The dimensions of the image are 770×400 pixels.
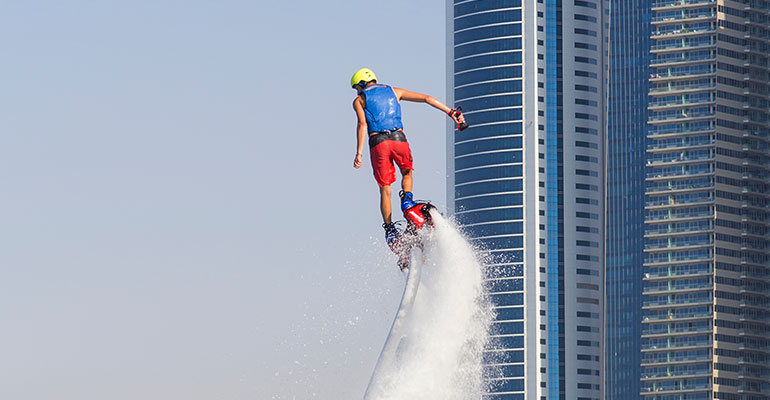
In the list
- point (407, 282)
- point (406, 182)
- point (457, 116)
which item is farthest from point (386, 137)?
point (407, 282)

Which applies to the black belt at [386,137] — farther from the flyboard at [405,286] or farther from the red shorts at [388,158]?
the flyboard at [405,286]

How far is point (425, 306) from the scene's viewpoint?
4678cm

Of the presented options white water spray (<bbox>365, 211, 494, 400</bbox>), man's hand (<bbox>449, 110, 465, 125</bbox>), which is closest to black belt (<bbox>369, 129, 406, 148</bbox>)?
man's hand (<bbox>449, 110, 465, 125</bbox>)

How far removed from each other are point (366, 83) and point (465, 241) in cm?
534

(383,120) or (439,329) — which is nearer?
(383,120)

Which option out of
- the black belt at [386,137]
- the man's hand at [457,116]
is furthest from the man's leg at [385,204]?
the man's hand at [457,116]

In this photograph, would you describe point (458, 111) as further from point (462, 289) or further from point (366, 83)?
point (462, 289)

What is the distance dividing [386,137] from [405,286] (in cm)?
456

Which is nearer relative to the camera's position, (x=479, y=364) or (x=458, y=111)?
(x=458, y=111)

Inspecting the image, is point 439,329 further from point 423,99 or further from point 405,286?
point 423,99

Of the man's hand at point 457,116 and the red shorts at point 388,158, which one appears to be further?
the red shorts at point 388,158

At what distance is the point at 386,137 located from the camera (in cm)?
4428

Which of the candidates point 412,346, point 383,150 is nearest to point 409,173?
point 383,150

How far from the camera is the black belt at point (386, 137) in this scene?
4428 centimetres
